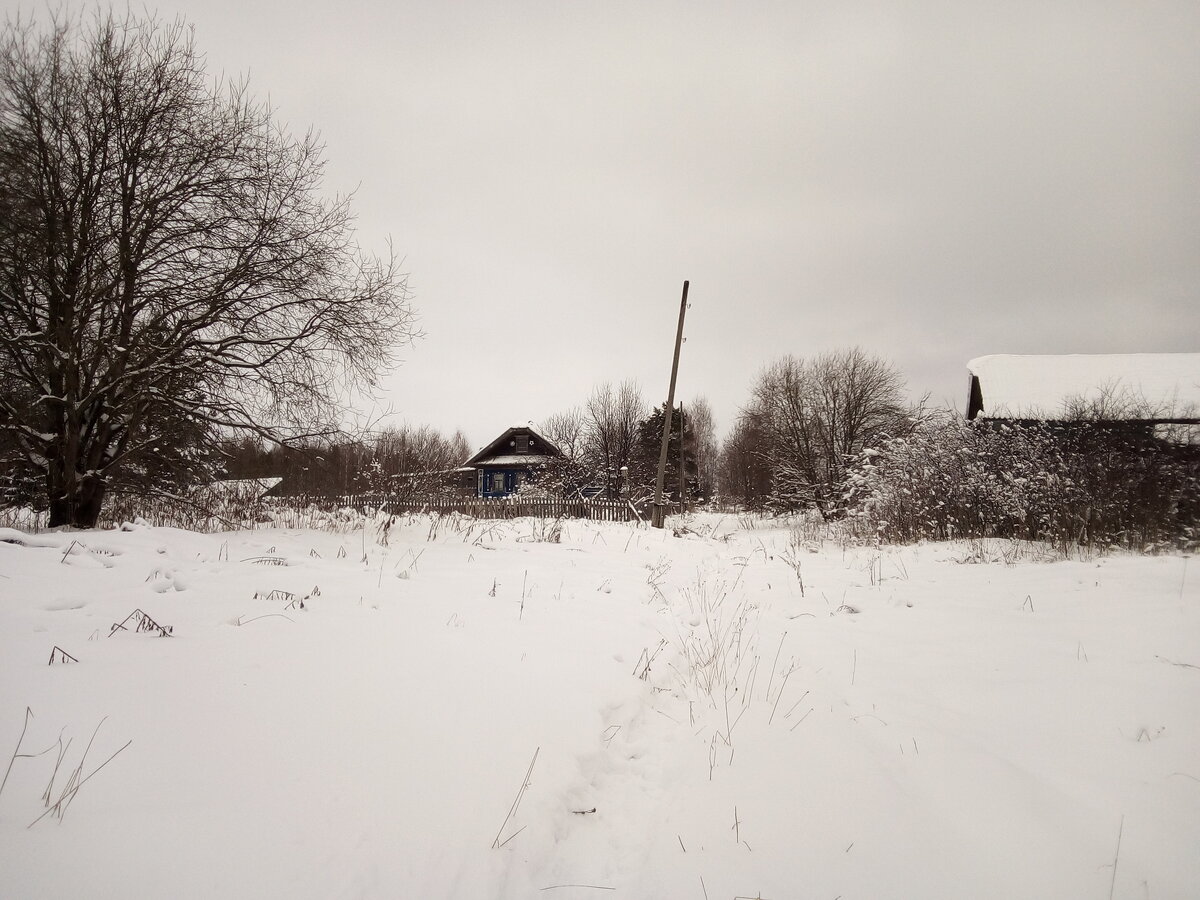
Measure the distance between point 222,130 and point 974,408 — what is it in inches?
1035

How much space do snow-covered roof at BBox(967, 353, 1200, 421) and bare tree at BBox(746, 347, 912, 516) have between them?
311 cm

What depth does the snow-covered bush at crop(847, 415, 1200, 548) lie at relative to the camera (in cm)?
676

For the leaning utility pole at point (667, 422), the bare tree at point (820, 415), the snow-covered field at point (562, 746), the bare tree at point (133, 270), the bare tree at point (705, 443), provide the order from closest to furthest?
the snow-covered field at point (562, 746), the bare tree at point (133, 270), the leaning utility pole at point (667, 422), the bare tree at point (820, 415), the bare tree at point (705, 443)

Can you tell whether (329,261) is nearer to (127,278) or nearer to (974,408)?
(127,278)

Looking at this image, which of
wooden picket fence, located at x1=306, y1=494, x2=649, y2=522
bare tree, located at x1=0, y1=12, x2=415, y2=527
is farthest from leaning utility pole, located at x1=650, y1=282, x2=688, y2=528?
bare tree, located at x1=0, y1=12, x2=415, y2=527

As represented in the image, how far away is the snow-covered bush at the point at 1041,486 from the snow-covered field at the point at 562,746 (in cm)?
415

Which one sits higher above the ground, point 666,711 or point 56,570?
point 56,570

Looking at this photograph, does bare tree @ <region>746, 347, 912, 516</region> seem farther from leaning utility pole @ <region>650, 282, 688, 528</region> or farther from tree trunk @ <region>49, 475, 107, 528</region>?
tree trunk @ <region>49, 475, 107, 528</region>

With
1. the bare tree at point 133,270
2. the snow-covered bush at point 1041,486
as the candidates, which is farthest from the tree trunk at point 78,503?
the snow-covered bush at point 1041,486

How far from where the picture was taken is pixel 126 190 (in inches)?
256

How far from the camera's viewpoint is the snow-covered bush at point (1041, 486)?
676 centimetres

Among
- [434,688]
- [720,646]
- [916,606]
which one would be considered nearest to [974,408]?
[916,606]

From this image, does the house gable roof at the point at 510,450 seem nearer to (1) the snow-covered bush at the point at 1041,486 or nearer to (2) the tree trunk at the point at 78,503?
(1) the snow-covered bush at the point at 1041,486

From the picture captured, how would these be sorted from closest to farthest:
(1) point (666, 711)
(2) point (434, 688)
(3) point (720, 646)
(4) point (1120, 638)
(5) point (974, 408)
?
(2) point (434, 688)
(1) point (666, 711)
(4) point (1120, 638)
(3) point (720, 646)
(5) point (974, 408)
